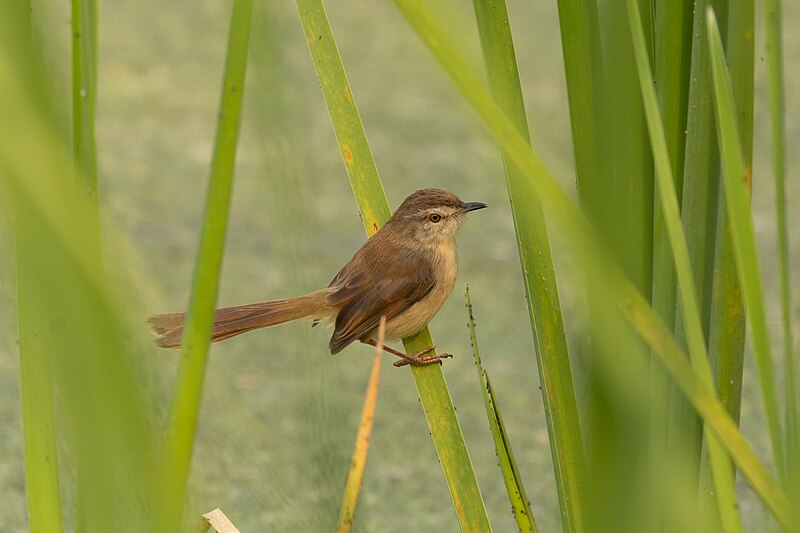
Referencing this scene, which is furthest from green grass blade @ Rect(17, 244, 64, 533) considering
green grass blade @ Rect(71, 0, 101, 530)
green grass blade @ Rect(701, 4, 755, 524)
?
green grass blade @ Rect(701, 4, 755, 524)

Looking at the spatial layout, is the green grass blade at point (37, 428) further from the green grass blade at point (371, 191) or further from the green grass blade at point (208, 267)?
the green grass blade at point (371, 191)

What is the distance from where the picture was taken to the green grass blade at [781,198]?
0.82m

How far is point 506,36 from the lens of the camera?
3.66 ft

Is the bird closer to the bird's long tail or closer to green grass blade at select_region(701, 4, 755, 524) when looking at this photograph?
the bird's long tail

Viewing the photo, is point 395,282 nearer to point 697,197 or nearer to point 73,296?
point 697,197

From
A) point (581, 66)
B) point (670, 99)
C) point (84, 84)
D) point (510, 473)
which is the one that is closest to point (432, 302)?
point (510, 473)

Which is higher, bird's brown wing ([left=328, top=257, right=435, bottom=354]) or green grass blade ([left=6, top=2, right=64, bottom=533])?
green grass blade ([left=6, top=2, right=64, bottom=533])

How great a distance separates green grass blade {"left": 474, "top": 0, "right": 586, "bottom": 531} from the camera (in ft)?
3.38

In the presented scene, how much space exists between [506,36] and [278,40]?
50cm

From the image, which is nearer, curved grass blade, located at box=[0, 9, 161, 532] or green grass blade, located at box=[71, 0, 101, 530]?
curved grass blade, located at box=[0, 9, 161, 532]

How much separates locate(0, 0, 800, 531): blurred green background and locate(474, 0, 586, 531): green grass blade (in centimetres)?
5

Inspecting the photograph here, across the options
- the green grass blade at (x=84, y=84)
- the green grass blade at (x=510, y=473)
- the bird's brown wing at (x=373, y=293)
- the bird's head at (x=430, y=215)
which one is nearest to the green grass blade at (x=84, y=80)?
the green grass blade at (x=84, y=84)

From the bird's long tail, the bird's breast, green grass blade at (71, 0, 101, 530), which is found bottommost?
the bird's breast

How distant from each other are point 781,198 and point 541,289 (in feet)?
0.85
